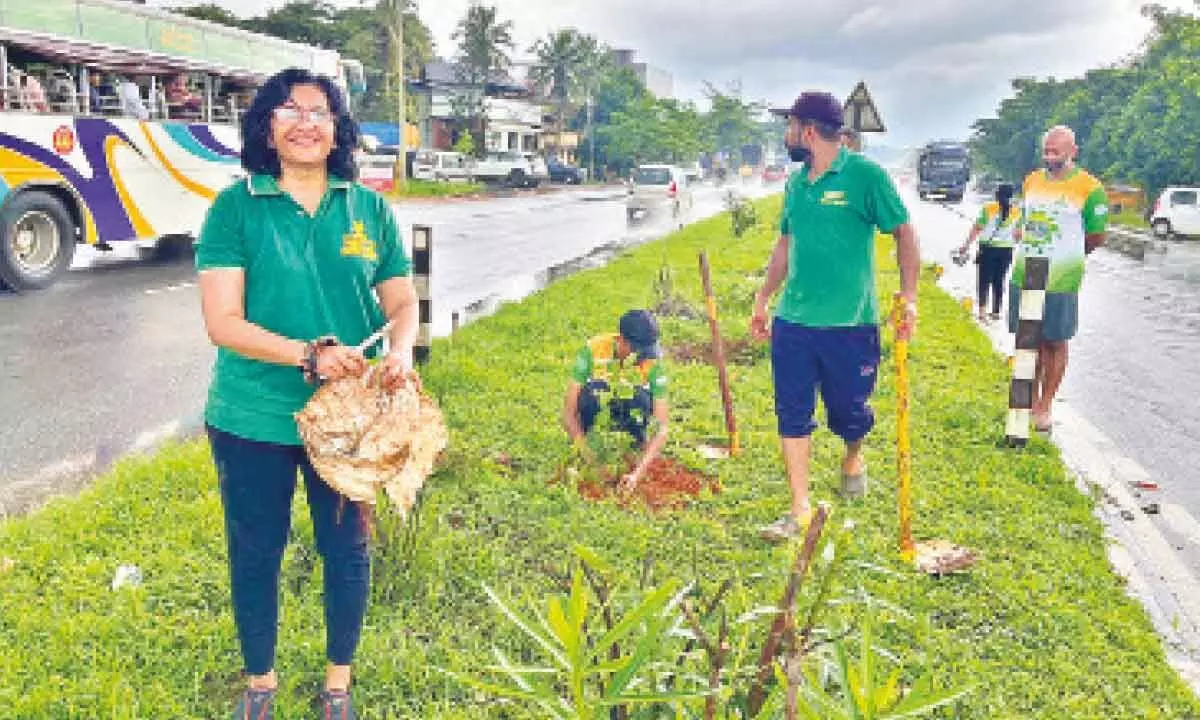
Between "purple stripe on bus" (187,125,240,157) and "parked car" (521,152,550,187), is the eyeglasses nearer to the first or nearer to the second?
"purple stripe on bus" (187,125,240,157)

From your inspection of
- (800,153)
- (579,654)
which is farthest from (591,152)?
(579,654)

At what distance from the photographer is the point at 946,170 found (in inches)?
1933

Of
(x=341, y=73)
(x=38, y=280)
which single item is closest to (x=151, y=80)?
(x=38, y=280)

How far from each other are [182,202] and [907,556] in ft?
35.7

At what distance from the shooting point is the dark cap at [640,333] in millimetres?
4535

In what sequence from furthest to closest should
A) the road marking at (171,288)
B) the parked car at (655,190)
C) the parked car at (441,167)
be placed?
the parked car at (441,167) → the parked car at (655,190) → the road marking at (171,288)

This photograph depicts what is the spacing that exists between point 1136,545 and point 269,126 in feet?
13.7

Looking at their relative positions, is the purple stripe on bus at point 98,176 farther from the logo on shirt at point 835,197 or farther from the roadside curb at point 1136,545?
the roadside curb at point 1136,545

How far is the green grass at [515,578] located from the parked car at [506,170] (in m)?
38.1

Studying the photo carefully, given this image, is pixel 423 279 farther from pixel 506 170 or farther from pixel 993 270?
pixel 506 170

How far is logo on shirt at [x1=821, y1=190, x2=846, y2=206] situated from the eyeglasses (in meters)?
2.31

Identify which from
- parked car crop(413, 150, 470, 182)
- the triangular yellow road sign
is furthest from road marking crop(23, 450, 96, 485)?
parked car crop(413, 150, 470, 182)

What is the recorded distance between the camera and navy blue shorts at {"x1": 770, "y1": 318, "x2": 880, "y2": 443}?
13.7ft

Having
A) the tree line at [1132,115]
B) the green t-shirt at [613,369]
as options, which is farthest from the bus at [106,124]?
the tree line at [1132,115]
